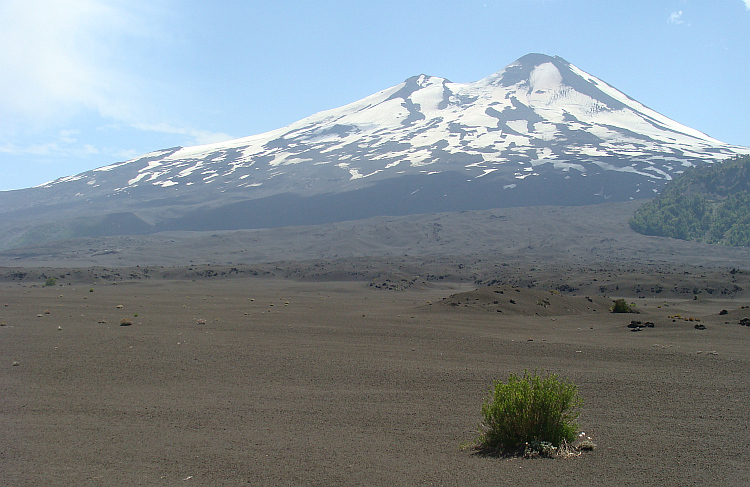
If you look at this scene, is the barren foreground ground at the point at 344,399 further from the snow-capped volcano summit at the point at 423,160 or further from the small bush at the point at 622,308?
the snow-capped volcano summit at the point at 423,160

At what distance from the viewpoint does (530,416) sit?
5469mm

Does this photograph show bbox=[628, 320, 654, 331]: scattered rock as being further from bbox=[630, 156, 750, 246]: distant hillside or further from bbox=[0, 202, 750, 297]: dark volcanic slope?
bbox=[630, 156, 750, 246]: distant hillside

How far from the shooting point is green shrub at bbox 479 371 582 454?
17.9 feet

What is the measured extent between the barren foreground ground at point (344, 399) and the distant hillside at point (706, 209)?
48.4 meters

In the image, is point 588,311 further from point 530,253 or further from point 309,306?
point 530,253

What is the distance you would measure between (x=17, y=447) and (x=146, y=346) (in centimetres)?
644

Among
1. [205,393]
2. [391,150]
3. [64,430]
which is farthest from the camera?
[391,150]

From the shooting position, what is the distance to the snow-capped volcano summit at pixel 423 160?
8862 centimetres

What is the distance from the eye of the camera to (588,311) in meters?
20.8

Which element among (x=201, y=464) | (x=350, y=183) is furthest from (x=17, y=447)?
(x=350, y=183)

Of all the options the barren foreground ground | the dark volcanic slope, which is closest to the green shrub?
the barren foreground ground

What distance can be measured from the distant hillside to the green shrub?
60473mm

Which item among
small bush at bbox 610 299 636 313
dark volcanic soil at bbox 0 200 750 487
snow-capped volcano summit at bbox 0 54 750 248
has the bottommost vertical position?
small bush at bbox 610 299 636 313

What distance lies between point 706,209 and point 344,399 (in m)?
65.9
